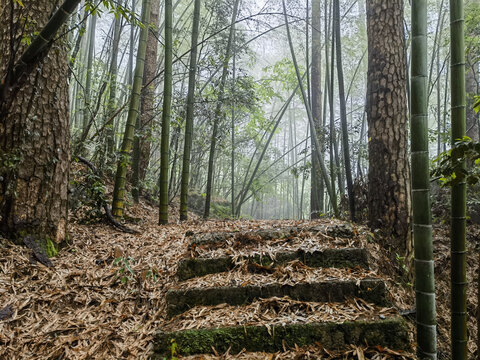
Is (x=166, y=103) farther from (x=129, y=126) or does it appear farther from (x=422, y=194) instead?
(x=422, y=194)

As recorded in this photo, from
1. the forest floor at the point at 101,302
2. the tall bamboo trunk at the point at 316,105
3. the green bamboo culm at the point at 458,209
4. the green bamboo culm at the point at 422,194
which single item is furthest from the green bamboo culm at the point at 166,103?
the tall bamboo trunk at the point at 316,105

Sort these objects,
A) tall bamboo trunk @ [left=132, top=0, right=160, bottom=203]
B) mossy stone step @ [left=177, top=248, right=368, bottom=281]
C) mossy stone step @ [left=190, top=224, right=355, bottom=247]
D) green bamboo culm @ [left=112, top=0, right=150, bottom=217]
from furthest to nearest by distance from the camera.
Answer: tall bamboo trunk @ [left=132, top=0, right=160, bottom=203] → green bamboo culm @ [left=112, top=0, right=150, bottom=217] → mossy stone step @ [left=190, top=224, right=355, bottom=247] → mossy stone step @ [left=177, top=248, right=368, bottom=281]

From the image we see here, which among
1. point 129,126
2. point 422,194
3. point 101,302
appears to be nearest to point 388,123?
point 422,194

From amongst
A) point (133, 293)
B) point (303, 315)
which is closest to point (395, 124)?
point (303, 315)

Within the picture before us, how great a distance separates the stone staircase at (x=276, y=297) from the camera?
1493 millimetres

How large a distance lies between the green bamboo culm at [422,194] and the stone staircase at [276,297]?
103mm

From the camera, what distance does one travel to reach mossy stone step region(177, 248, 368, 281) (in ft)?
6.64

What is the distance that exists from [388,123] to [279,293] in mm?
2161

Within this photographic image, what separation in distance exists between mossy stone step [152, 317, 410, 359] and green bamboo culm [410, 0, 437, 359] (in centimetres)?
10

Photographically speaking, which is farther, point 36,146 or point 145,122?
point 145,122

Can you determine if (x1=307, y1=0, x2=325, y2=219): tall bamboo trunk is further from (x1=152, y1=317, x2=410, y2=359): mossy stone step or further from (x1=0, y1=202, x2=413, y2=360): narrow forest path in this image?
(x1=152, y1=317, x2=410, y2=359): mossy stone step

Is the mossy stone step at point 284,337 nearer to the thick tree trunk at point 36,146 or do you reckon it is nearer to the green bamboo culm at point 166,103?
the thick tree trunk at point 36,146

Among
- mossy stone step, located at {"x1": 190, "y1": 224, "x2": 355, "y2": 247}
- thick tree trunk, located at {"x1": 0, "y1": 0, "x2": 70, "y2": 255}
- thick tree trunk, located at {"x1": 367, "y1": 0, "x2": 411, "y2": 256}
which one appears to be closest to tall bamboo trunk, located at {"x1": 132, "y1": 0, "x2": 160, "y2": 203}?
thick tree trunk, located at {"x1": 0, "y1": 0, "x2": 70, "y2": 255}

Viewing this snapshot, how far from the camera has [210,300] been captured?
1.79 meters
